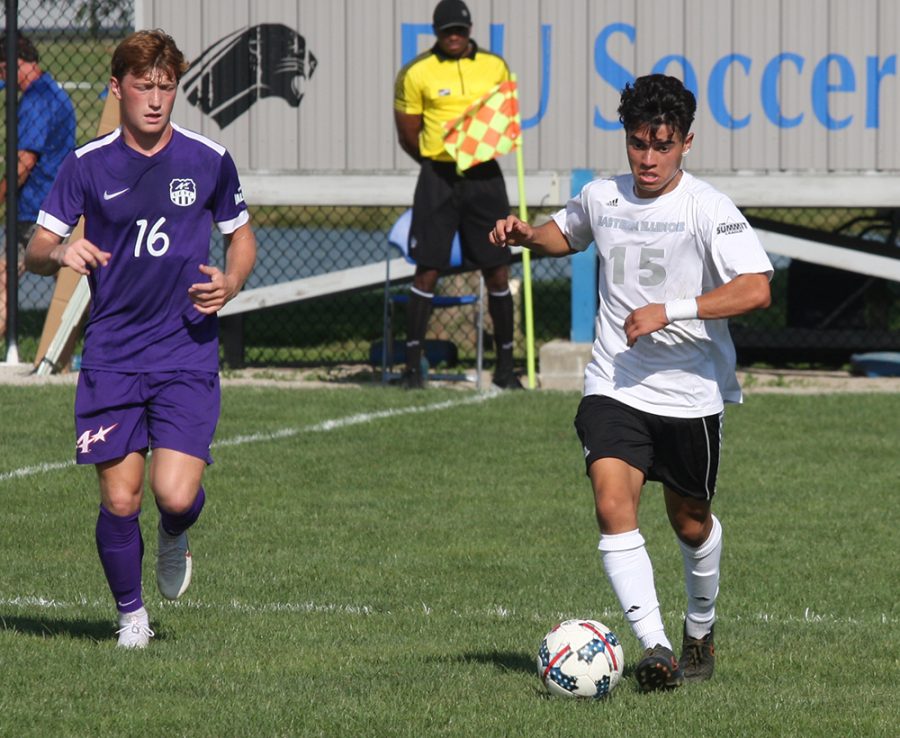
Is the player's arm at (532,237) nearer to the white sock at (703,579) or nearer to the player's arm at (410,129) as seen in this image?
the white sock at (703,579)

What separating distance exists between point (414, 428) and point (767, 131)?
15.6 ft

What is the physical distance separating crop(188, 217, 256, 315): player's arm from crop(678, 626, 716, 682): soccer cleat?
72.5 inches

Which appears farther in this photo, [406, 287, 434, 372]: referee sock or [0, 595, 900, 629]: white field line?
[406, 287, 434, 372]: referee sock

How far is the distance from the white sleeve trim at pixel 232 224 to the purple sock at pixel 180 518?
89 cm

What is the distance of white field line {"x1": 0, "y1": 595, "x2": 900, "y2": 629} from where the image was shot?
650 centimetres

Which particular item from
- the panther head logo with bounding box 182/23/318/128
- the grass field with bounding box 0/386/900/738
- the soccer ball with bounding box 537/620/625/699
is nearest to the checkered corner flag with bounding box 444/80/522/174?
the grass field with bounding box 0/386/900/738

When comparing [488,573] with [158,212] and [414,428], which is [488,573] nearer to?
[158,212]

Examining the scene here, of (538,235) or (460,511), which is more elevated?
(538,235)

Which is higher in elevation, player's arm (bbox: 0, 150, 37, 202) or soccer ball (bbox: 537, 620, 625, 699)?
player's arm (bbox: 0, 150, 37, 202)

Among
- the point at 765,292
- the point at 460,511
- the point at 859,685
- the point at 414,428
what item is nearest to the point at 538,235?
the point at 765,292

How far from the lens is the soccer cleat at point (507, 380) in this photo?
12727 mm

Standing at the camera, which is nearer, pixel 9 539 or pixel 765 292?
pixel 765 292

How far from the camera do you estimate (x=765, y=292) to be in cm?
514

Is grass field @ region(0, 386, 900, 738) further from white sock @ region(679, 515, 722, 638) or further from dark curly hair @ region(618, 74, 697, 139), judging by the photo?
dark curly hair @ region(618, 74, 697, 139)
